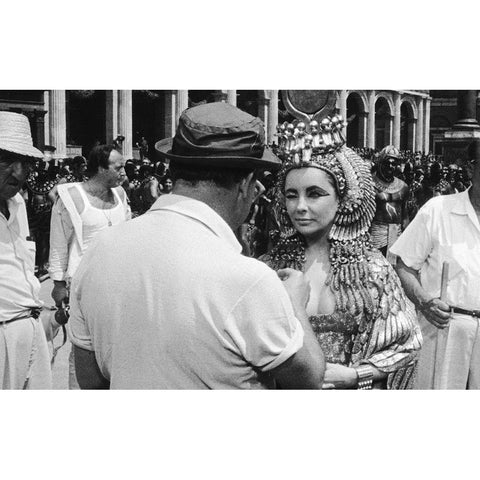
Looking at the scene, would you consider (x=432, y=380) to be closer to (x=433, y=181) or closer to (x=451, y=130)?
Result: (x=451, y=130)

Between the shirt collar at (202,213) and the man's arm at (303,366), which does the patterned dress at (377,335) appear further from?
the shirt collar at (202,213)

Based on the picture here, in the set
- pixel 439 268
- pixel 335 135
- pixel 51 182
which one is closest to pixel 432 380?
pixel 439 268

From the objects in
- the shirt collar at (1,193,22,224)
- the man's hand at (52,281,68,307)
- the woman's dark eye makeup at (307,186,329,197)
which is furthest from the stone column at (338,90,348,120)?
the man's hand at (52,281,68,307)

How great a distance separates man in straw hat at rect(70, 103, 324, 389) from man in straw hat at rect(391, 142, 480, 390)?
6.83ft

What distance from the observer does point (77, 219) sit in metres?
5.29

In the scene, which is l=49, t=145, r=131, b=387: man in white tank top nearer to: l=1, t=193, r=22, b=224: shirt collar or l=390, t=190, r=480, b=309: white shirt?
l=1, t=193, r=22, b=224: shirt collar

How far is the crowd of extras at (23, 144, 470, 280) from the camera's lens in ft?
19.3

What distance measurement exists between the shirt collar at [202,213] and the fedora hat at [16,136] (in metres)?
1.93

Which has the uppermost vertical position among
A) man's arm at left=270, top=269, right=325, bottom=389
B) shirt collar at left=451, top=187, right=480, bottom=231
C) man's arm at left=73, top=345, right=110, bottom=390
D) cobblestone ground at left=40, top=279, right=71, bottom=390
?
shirt collar at left=451, top=187, right=480, bottom=231

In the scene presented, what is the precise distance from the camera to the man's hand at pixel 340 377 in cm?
315

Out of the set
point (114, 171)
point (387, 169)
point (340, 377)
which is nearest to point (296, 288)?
point (340, 377)

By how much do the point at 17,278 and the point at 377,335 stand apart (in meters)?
1.63

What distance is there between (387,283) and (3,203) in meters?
1.72
